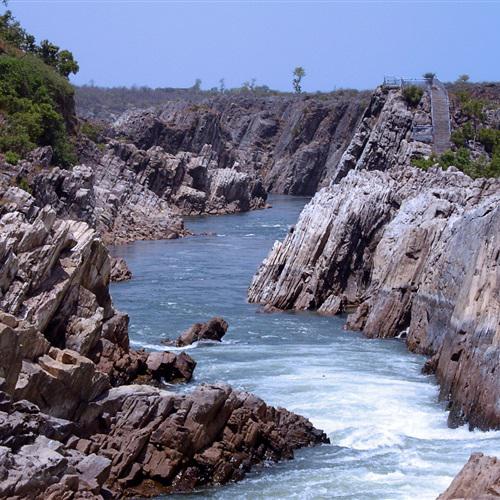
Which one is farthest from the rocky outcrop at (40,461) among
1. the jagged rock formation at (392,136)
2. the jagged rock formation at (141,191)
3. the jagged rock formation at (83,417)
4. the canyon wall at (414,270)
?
the jagged rock formation at (392,136)

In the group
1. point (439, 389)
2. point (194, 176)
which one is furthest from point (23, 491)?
point (194, 176)

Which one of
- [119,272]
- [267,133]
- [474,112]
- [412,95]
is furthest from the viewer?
[267,133]

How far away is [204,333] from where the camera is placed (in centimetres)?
3416

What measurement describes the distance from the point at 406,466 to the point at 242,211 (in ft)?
252

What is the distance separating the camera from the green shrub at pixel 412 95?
82188 millimetres

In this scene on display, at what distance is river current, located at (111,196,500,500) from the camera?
19.5 m

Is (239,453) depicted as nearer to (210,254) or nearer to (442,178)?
(442,178)

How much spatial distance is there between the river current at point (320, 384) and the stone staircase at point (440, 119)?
28.1 meters

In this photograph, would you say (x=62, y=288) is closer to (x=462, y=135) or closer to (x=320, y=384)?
(x=320, y=384)

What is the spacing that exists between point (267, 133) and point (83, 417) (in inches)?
5029

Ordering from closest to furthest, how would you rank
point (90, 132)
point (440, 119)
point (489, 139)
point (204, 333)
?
point (204, 333), point (489, 139), point (440, 119), point (90, 132)

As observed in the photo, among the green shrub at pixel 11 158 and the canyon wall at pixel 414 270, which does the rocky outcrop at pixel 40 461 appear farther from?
the green shrub at pixel 11 158

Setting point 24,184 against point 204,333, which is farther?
point 24,184

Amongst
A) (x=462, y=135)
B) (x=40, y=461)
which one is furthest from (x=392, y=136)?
(x=40, y=461)
